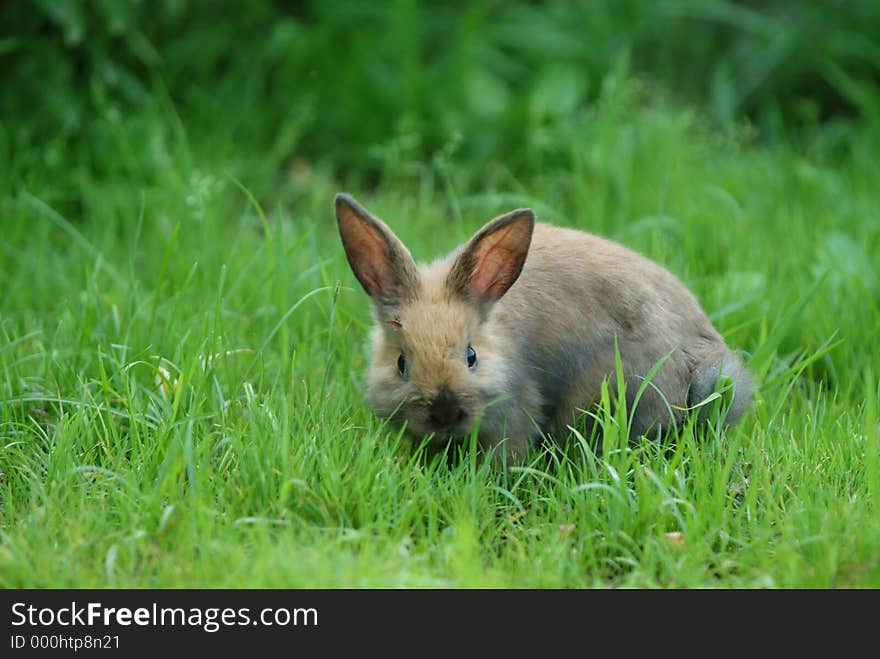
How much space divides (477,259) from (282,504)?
1.21 meters

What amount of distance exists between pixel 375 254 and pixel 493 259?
46 centimetres

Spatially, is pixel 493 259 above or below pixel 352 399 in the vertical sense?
above

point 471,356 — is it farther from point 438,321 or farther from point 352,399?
point 352,399

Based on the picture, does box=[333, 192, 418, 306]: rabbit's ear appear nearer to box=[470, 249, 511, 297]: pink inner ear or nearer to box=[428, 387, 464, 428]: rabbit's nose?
box=[470, 249, 511, 297]: pink inner ear

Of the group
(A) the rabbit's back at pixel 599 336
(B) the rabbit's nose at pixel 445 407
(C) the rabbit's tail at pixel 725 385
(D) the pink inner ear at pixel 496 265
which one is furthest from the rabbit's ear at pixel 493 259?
(C) the rabbit's tail at pixel 725 385

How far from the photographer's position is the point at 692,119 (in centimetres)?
707

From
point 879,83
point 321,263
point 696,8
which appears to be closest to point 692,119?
point 696,8

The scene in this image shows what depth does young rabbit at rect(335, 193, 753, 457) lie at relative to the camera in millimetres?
4141

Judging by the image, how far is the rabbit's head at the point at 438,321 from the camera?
4.09m

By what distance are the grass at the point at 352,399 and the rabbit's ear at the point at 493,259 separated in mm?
587

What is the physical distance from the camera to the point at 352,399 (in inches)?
185

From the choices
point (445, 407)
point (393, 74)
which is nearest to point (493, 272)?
point (445, 407)

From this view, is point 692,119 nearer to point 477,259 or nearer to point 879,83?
point 879,83

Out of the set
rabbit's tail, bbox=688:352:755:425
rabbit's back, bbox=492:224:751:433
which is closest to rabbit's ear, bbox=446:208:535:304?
rabbit's back, bbox=492:224:751:433
